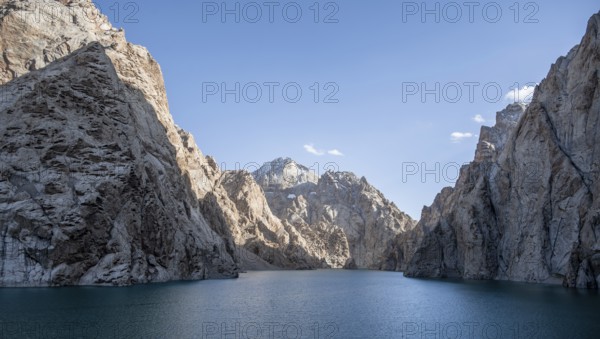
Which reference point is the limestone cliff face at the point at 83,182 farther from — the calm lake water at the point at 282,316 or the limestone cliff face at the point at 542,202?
the limestone cliff face at the point at 542,202

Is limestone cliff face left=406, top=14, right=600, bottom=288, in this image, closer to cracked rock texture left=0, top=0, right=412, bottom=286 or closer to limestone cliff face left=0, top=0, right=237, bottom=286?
cracked rock texture left=0, top=0, right=412, bottom=286

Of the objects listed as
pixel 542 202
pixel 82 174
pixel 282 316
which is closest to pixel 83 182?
pixel 82 174

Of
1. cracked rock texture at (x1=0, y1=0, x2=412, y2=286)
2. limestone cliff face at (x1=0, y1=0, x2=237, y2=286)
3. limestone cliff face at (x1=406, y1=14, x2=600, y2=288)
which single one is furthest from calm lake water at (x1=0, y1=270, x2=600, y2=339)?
limestone cliff face at (x1=406, y1=14, x2=600, y2=288)

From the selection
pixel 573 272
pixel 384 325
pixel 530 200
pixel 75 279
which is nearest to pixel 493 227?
pixel 530 200

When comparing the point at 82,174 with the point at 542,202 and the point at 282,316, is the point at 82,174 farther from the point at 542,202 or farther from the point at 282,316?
the point at 542,202

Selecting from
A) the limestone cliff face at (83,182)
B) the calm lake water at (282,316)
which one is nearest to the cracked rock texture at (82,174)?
the limestone cliff face at (83,182)

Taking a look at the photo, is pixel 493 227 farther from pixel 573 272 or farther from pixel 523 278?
pixel 573 272
